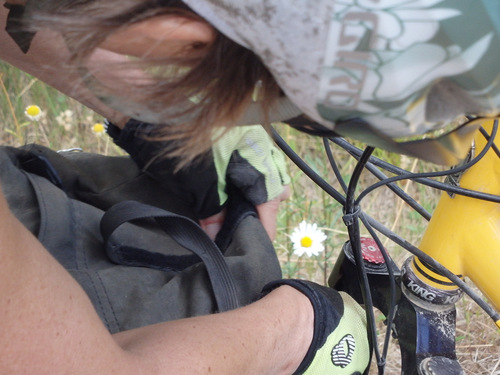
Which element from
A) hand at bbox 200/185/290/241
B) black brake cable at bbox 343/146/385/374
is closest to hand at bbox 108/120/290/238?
hand at bbox 200/185/290/241

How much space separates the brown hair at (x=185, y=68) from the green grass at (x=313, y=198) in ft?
2.74

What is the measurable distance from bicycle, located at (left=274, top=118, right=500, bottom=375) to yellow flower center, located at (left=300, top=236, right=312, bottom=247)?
13.8 inches

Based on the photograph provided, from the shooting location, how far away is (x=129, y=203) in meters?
1.07

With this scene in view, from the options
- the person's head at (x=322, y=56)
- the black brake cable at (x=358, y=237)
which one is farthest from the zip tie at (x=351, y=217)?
the person's head at (x=322, y=56)

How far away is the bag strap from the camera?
103 cm

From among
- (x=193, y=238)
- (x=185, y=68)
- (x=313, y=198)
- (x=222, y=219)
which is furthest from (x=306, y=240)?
(x=185, y=68)

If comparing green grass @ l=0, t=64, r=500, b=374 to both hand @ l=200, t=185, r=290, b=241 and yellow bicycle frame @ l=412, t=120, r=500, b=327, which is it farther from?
yellow bicycle frame @ l=412, t=120, r=500, b=327

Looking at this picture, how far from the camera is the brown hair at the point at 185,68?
24.4 inches

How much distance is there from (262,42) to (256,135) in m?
0.69

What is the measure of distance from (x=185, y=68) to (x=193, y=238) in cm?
46

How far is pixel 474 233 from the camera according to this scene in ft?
3.08

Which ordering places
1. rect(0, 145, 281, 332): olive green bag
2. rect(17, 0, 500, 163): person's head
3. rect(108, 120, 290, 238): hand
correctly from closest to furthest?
rect(17, 0, 500, 163): person's head
rect(0, 145, 281, 332): olive green bag
rect(108, 120, 290, 238): hand

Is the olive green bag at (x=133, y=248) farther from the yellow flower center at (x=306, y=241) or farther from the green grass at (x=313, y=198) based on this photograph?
the green grass at (x=313, y=198)

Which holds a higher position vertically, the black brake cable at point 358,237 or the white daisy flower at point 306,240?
the black brake cable at point 358,237
